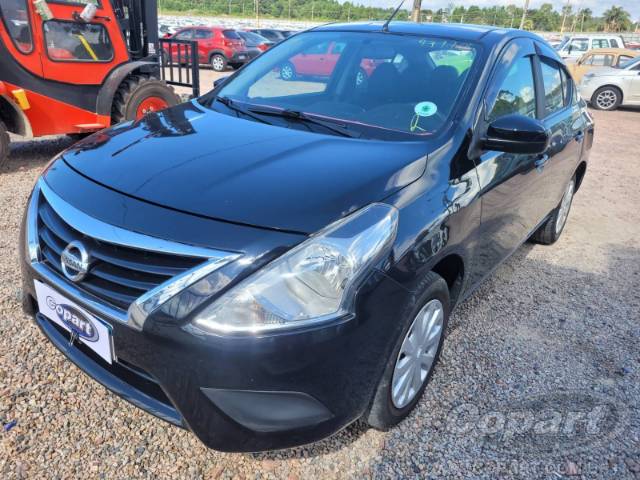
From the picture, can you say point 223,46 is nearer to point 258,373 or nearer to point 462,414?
point 462,414

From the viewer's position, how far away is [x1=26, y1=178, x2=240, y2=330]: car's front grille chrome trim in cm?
163

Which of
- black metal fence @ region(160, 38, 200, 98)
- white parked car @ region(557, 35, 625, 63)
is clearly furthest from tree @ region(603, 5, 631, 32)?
black metal fence @ region(160, 38, 200, 98)

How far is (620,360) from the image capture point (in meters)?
2.96

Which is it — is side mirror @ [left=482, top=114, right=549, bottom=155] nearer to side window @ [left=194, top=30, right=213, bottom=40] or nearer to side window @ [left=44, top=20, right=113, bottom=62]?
side window @ [left=44, top=20, right=113, bottom=62]

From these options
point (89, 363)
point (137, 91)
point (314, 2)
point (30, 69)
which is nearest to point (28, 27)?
point (30, 69)

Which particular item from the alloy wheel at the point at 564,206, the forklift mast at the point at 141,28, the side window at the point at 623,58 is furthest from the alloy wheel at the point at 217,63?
the alloy wheel at the point at 564,206

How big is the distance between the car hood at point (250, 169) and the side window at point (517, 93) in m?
0.72

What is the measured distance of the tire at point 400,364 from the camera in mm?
1957

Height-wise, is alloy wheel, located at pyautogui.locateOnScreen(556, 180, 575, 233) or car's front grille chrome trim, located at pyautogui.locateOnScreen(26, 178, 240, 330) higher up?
car's front grille chrome trim, located at pyautogui.locateOnScreen(26, 178, 240, 330)

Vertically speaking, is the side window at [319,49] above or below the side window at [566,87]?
above

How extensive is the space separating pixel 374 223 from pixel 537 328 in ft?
6.33

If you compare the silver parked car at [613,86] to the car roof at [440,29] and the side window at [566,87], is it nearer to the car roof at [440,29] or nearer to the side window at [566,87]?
the side window at [566,87]

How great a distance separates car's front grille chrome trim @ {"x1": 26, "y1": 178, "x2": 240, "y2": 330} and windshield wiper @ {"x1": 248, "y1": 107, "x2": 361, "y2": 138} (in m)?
1.06

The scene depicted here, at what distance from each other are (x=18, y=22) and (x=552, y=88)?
5.20 m
